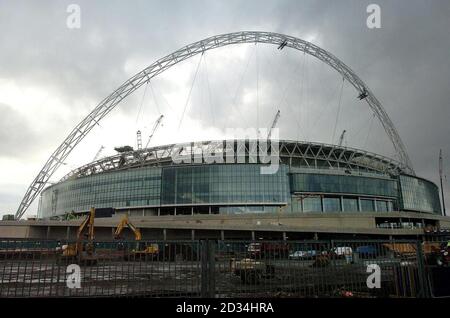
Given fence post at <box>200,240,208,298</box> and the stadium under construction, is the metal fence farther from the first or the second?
the stadium under construction

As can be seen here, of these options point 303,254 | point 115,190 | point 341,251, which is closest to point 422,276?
point 341,251

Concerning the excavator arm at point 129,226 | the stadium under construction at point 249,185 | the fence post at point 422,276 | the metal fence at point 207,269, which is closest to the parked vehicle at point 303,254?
the metal fence at point 207,269

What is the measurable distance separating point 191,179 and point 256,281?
99654mm

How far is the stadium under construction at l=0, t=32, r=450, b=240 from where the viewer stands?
3519 inches

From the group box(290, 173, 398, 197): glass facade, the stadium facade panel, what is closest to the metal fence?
the stadium facade panel

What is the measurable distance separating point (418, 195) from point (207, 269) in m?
133

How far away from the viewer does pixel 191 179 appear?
10962cm

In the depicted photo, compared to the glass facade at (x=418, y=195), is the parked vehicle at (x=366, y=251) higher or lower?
lower

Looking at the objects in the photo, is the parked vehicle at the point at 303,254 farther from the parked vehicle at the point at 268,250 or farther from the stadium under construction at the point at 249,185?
the stadium under construction at the point at 249,185

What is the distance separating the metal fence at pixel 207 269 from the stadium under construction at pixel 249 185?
73.1 meters

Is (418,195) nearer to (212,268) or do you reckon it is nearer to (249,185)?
(249,185)

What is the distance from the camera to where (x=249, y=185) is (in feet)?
356

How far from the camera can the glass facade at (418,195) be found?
121m

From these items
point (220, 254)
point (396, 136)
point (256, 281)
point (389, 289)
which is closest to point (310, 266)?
point (256, 281)
